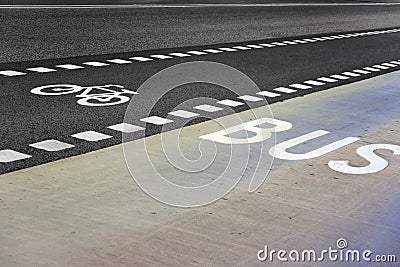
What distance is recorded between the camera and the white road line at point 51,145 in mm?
5258

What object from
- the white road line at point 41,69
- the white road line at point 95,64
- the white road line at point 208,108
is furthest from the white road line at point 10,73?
the white road line at point 208,108

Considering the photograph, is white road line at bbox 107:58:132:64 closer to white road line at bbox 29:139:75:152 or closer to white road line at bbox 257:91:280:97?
white road line at bbox 257:91:280:97

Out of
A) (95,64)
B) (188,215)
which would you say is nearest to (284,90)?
(95,64)

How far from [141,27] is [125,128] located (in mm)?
7207

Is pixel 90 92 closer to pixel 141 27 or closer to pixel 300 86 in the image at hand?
pixel 300 86

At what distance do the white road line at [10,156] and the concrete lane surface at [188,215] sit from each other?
25 centimetres

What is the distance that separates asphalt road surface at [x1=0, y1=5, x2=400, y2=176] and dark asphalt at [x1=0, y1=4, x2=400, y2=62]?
1.61 ft

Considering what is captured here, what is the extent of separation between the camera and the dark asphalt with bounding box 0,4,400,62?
10250 millimetres

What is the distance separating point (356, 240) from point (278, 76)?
5.40m

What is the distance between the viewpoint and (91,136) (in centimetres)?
568

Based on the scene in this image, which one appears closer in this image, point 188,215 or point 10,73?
point 188,215

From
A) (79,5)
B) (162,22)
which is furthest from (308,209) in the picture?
(79,5)

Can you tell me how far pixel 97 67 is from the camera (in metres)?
8.80

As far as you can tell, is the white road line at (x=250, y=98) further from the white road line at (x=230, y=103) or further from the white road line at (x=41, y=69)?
the white road line at (x=41, y=69)
